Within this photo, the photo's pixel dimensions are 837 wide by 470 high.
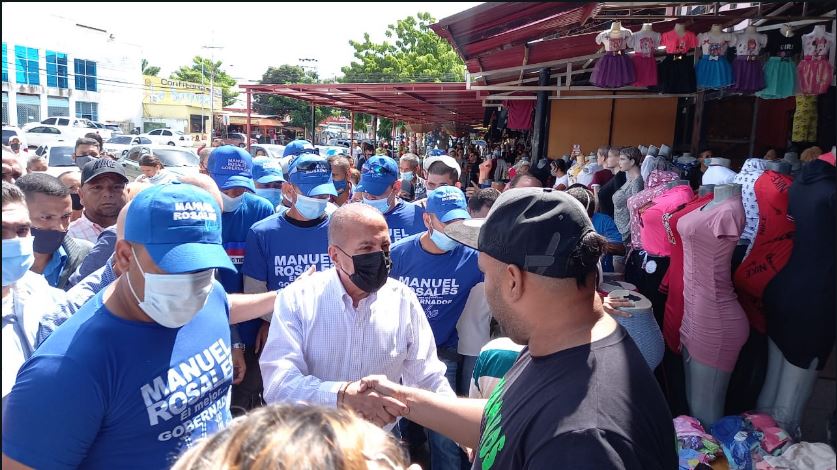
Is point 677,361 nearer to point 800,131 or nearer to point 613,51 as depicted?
point 800,131

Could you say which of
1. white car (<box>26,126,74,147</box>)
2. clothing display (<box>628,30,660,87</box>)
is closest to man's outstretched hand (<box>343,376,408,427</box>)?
clothing display (<box>628,30,660,87</box>)

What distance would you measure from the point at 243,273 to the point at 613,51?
194 inches

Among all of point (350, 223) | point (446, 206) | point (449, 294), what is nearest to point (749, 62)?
point (446, 206)

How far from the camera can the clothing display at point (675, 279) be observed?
4078 millimetres

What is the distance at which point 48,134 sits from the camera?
27828mm

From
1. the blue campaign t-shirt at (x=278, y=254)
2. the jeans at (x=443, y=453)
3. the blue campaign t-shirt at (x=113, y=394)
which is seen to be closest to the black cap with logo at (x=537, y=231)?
the blue campaign t-shirt at (x=113, y=394)

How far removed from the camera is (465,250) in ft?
11.8

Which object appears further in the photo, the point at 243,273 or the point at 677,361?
the point at 677,361

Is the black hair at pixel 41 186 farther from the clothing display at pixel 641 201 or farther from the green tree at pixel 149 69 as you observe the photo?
the green tree at pixel 149 69

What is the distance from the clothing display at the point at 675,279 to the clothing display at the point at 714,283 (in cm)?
26

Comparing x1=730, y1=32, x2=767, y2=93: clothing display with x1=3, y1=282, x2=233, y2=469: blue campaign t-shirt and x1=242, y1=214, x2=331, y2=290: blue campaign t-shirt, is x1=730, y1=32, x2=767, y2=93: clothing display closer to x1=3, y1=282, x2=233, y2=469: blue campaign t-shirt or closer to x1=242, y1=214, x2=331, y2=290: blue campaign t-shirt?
x1=242, y1=214, x2=331, y2=290: blue campaign t-shirt

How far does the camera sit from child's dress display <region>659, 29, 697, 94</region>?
6429mm

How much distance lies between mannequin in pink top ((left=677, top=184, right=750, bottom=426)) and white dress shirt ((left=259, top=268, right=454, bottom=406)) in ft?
6.93

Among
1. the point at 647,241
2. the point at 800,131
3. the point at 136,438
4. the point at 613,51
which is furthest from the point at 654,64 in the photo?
the point at 136,438
